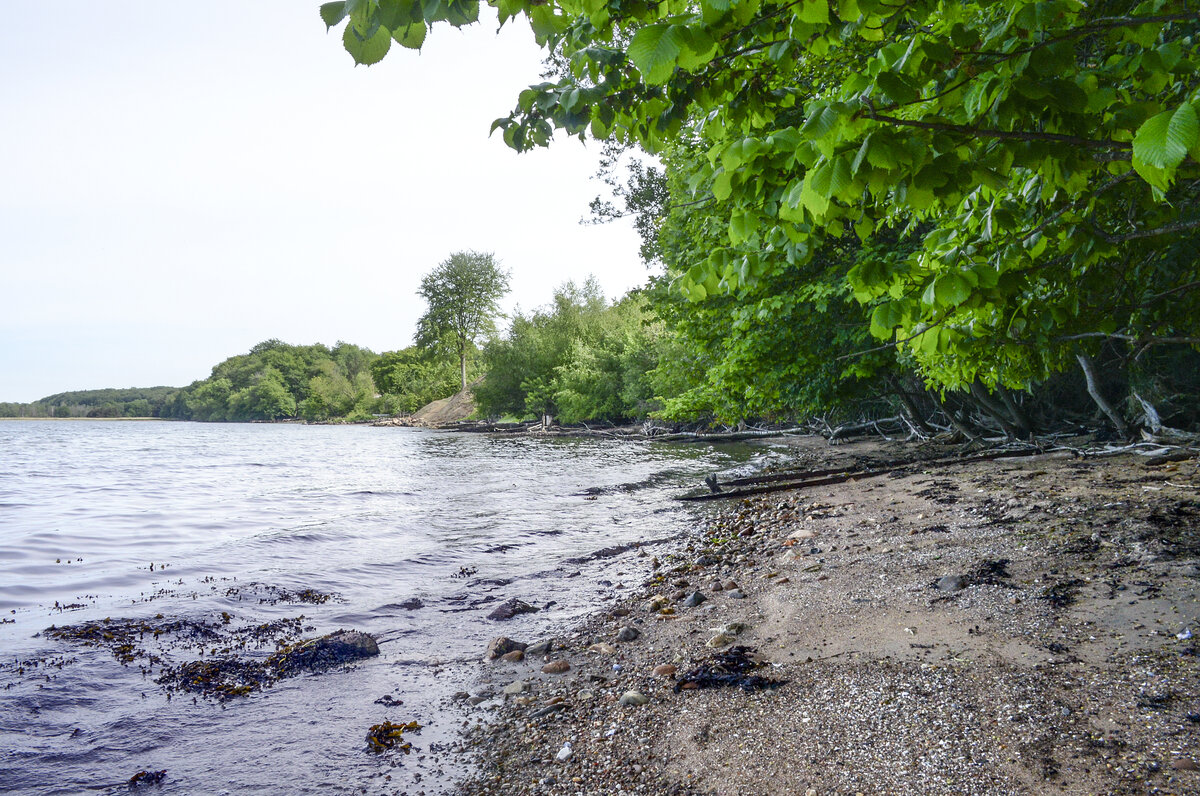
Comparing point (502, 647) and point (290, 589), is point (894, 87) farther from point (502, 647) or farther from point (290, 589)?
point (290, 589)

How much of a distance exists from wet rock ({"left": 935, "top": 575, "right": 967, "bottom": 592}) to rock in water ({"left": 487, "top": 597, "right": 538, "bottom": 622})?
370 centimetres

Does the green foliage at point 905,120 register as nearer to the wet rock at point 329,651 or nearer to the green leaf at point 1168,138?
the green leaf at point 1168,138

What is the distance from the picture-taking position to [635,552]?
8.64 m

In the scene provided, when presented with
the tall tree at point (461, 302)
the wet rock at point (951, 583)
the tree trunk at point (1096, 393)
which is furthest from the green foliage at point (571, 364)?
the wet rock at point (951, 583)

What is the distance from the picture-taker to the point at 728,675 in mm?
3885

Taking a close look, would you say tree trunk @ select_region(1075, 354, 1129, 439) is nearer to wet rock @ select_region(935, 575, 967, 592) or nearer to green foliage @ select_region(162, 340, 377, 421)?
wet rock @ select_region(935, 575, 967, 592)

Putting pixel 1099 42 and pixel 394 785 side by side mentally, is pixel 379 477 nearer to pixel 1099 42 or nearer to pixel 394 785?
pixel 394 785

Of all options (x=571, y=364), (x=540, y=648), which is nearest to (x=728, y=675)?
(x=540, y=648)

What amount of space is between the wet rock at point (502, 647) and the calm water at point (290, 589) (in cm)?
13

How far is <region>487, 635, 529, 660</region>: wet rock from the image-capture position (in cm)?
511

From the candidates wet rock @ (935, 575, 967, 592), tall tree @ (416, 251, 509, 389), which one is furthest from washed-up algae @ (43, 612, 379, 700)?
tall tree @ (416, 251, 509, 389)

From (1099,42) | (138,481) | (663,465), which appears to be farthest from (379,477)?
(1099,42)

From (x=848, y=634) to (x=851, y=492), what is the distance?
6.63 meters

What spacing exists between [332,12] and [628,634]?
459 cm
